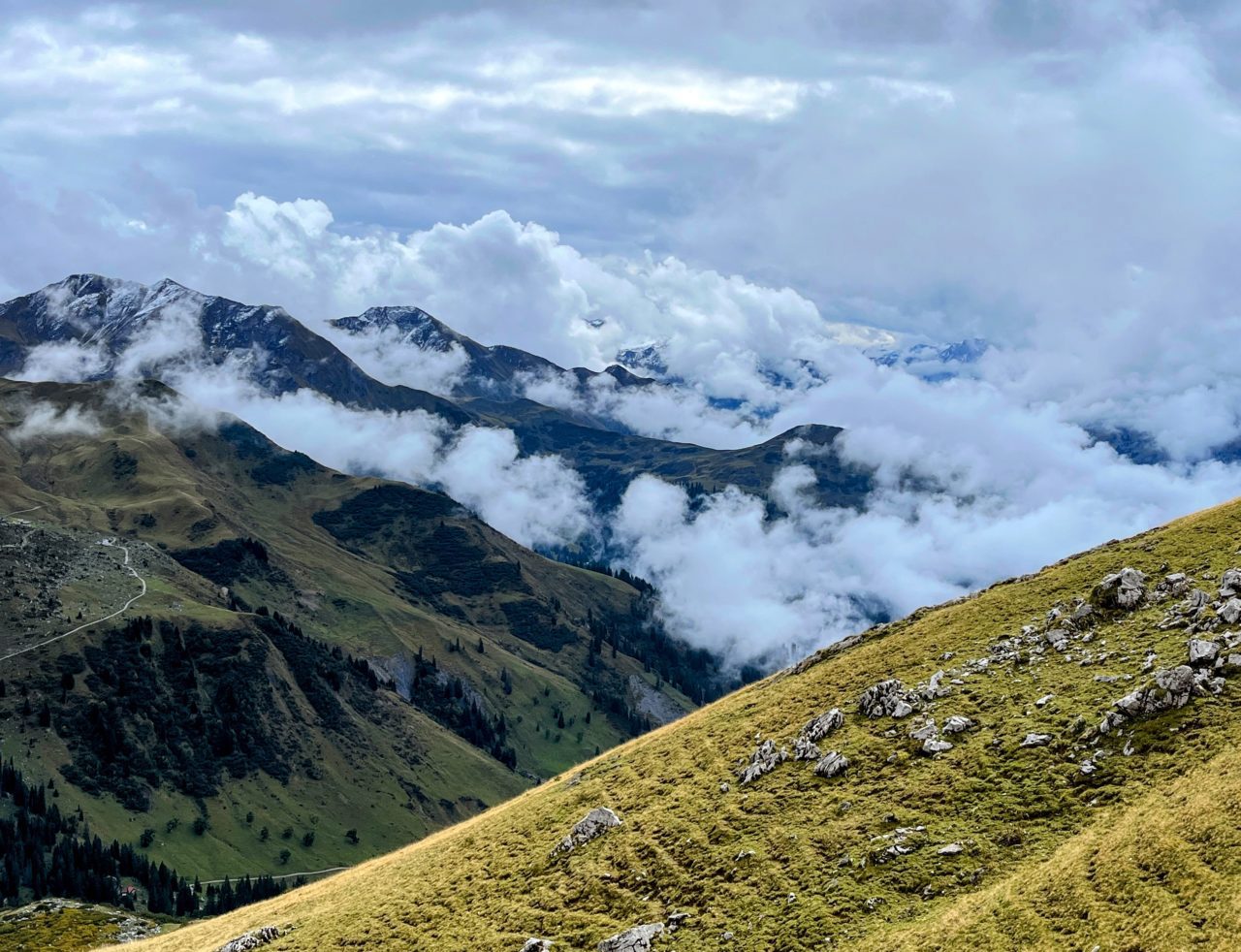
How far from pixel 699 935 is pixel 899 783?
15.2 meters

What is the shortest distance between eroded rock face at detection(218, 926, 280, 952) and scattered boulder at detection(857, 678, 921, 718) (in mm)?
46311

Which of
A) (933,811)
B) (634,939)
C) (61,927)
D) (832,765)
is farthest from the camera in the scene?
(61,927)

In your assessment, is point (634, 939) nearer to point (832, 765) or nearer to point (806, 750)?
point (832, 765)

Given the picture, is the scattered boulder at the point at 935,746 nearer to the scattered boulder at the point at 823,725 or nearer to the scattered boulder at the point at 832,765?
the scattered boulder at the point at 832,765

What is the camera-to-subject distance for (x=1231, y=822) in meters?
42.7

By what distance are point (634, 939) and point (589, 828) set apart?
15134 mm

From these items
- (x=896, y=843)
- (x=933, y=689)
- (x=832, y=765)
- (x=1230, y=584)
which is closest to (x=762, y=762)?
(x=832, y=765)

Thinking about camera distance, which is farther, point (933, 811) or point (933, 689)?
point (933, 689)

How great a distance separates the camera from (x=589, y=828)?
6638 cm

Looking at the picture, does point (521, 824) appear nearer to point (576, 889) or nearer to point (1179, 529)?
point (576, 889)

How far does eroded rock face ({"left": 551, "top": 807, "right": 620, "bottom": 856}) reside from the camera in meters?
65.7

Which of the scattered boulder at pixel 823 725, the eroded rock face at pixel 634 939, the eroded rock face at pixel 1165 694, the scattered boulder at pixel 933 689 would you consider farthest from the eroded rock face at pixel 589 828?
the eroded rock face at pixel 1165 694

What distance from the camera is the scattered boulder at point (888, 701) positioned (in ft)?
214

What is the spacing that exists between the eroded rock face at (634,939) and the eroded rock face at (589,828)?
13251 mm
